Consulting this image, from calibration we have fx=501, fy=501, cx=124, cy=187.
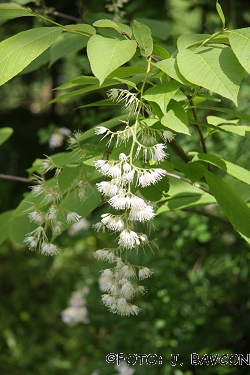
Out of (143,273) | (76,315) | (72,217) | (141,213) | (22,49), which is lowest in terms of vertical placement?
(76,315)

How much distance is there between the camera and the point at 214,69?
2.75 ft

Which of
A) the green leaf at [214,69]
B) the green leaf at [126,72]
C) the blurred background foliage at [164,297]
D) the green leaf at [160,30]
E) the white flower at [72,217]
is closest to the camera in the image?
the green leaf at [214,69]

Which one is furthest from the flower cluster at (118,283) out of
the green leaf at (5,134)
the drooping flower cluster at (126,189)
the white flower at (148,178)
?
the green leaf at (5,134)

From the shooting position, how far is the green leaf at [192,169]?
107 centimetres

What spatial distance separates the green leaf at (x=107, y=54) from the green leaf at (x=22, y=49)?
0.09 metres

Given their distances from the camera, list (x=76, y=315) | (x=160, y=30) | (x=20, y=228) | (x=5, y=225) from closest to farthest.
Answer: (x=20, y=228)
(x=5, y=225)
(x=160, y=30)
(x=76, y=315)

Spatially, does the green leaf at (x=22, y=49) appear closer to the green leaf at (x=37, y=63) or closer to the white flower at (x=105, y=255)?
the white flower at (x=105, y=255)

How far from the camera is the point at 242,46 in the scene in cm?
84

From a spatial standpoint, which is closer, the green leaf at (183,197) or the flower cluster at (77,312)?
the green leaf at (183,197)

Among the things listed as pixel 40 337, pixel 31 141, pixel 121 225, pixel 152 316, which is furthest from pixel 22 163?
pixel 121 225

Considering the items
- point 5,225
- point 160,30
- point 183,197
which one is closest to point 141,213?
point 183,197

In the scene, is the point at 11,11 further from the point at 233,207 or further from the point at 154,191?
the point at 233,207

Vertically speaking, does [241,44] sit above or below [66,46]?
above

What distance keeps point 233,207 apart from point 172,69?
0.33m
